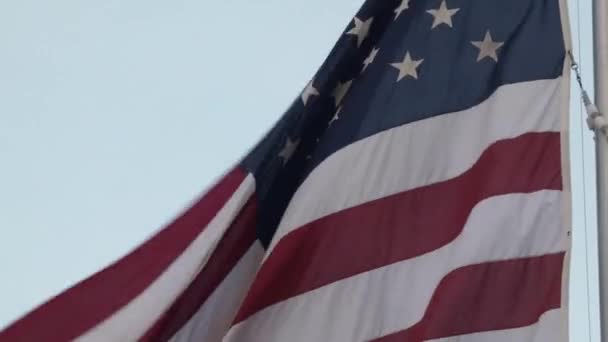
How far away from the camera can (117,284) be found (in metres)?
5.73

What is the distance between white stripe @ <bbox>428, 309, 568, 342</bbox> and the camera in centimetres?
505

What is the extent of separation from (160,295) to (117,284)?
0.27 m

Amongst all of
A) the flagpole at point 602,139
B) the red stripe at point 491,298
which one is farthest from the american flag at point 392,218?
the flagpole at point 602,139

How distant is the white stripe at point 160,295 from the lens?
18.2 ft

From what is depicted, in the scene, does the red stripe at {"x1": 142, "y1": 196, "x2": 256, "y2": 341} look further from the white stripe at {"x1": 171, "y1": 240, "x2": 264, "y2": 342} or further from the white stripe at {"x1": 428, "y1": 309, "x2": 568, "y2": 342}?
the white stripe at {"x1": 428, "y1": 309, "x2": 568, "y2": 342}

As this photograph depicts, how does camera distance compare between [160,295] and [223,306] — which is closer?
[160,295]

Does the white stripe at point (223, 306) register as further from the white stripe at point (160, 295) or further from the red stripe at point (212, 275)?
the white stripe at point (160, 295)

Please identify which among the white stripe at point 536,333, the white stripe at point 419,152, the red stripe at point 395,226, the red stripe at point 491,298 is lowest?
the white stripe at point 536,333

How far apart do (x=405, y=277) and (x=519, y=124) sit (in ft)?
2.95

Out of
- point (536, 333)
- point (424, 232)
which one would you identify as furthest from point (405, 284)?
point (536, 333)

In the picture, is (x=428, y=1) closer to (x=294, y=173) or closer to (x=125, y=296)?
(x=294, y=173)

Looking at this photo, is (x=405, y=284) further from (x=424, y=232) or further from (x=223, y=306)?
(x=223, y=306)

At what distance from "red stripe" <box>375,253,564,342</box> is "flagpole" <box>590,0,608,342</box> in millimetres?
264

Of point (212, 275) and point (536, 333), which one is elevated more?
point (212, 275)
